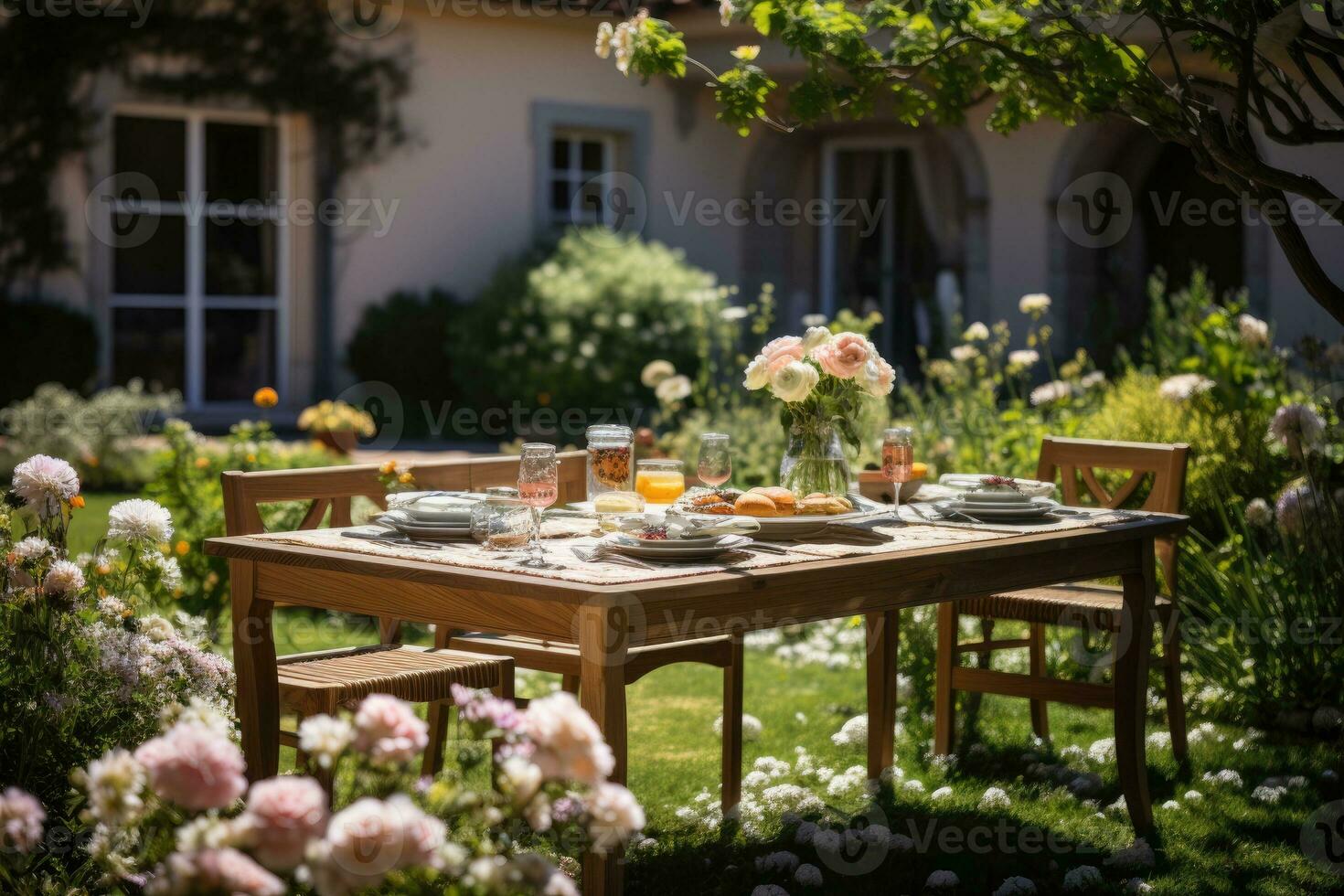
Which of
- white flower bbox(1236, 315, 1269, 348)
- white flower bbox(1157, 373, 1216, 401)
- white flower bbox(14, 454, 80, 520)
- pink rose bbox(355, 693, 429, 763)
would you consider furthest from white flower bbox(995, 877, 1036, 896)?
white flower bbox(1236, 315, 1269, 348)

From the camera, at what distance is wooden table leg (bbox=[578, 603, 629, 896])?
2678 mm

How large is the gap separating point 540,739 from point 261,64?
991cm

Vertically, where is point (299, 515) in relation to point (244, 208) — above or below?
below

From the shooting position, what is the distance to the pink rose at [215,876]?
5.53 ft

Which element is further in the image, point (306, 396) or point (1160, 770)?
point (306, 396)

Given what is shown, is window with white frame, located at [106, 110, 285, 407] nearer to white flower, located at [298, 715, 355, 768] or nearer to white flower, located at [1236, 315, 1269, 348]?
white flower, located at [1236, 315, 1269, 348]

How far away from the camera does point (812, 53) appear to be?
398 centimetres

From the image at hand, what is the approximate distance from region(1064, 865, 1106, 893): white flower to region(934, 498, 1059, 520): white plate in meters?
0.83

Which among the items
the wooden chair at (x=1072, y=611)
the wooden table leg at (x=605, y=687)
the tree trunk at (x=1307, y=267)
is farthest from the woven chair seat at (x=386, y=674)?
the tree trunk at (x=1307, y=267)

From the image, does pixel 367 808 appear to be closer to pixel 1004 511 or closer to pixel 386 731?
pixel 386 731

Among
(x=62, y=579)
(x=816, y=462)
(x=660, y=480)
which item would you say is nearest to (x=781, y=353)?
(x=816, y=462)

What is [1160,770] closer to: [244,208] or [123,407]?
[123,407]

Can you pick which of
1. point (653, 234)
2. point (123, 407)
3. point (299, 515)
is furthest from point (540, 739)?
point (653, 234)

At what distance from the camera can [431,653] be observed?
144 inches
